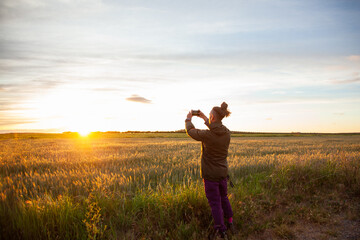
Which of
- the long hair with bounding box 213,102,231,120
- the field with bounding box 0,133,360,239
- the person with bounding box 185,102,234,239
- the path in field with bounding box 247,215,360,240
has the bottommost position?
the path in field with bounding box 247,215,360,240

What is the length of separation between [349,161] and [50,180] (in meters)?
10.8

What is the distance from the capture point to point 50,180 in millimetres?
7055

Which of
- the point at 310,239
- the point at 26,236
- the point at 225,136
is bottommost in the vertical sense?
the point at 310,239

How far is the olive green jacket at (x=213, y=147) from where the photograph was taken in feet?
13.5

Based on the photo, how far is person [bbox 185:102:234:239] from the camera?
4125 mm

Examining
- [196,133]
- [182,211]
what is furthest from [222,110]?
[182,211]

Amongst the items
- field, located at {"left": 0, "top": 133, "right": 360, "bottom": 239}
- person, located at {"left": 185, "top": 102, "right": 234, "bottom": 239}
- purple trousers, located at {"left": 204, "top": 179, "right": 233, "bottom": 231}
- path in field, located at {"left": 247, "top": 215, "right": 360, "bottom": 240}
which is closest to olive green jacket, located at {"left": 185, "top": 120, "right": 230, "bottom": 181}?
person, located at {"left": 185, "top": 102, "right": 234, "bottom": 239}

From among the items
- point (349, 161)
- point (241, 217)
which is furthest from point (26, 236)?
point (349, 161)

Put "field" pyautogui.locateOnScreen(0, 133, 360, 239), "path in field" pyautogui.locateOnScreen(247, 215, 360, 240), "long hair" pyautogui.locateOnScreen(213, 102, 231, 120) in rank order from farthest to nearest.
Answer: "path in field" pyautogui.locateOnScreen(247, 215, 360, 240), "long hair" pyautogui.locateOnScreen(213, 102, 231, 120), "field" pyautogui.locateOnScreen(0, 133, 360, 239)

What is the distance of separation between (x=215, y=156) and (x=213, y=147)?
8.1 inches

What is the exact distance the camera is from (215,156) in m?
4.27

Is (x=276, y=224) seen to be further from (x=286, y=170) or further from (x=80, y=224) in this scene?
(x=80, y=224)

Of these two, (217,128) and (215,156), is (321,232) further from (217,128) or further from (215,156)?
(217,128)

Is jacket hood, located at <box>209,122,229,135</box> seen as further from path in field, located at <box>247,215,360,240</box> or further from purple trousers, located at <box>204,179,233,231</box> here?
path in field, located at <box>247,215,360,240</box>
